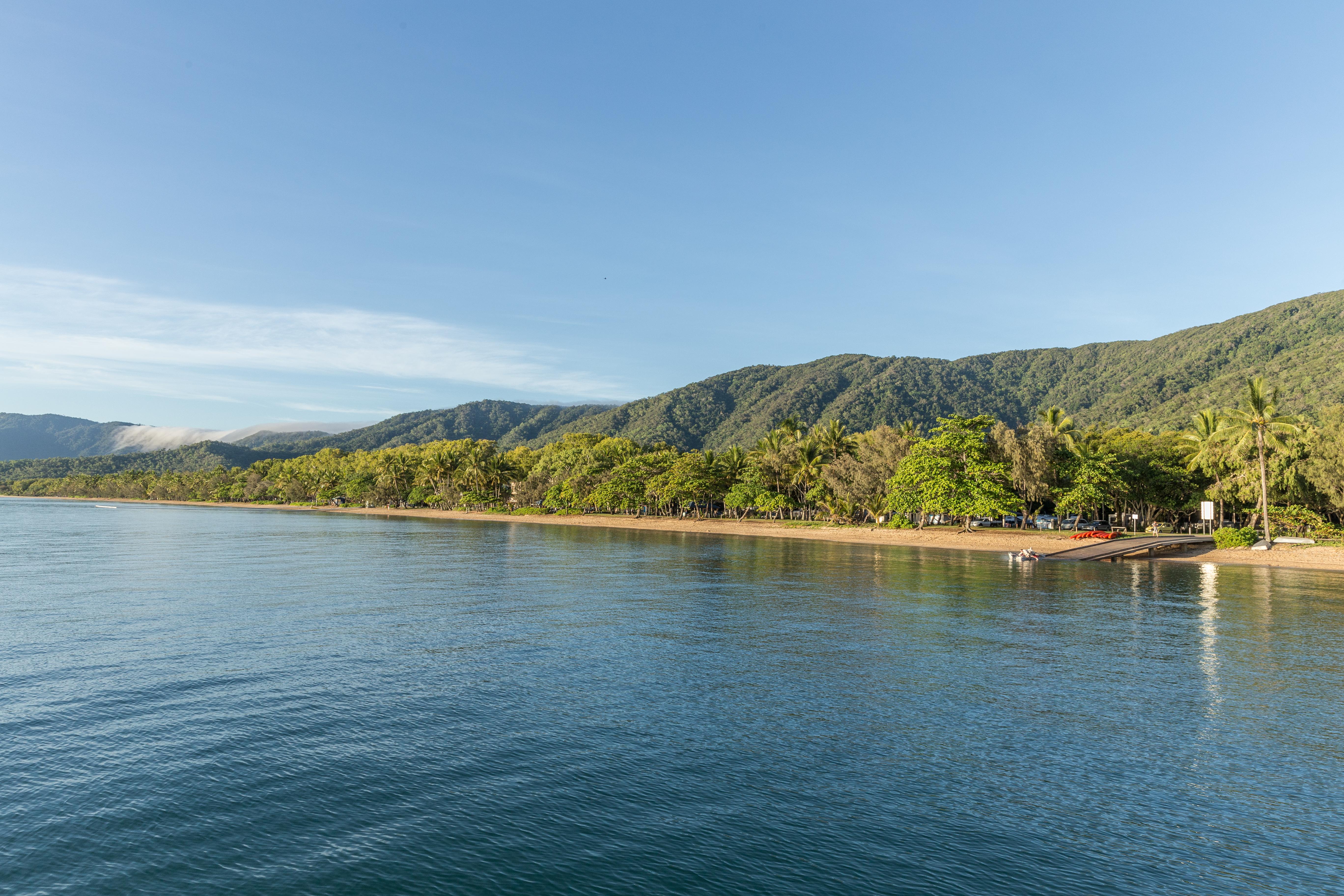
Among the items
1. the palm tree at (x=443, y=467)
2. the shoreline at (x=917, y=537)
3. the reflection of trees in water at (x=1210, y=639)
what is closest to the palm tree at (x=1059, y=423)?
the shoreline at (x=917, y=537)

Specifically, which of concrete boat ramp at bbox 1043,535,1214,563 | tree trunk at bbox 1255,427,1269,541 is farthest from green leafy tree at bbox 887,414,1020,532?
tree trunk at bbox 1255,427,1269,541

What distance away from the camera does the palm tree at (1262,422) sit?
7188 cm

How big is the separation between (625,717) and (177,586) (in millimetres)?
35414

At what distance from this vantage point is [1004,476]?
9450 cm

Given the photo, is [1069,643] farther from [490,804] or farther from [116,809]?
[116,809]

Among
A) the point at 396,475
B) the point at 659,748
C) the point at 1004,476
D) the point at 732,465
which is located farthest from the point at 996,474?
the point at 396,475

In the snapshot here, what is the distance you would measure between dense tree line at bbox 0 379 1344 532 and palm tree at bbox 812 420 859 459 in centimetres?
27

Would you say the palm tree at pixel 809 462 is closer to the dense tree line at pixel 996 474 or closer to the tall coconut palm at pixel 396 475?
the dense tree line at pixel 996 474

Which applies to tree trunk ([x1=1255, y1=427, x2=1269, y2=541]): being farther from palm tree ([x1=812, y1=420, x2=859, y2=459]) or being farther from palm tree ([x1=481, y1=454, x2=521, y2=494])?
palm tree ([x1=481, y1=454, x2=521, y2=494])

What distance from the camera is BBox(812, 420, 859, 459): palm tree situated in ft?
397

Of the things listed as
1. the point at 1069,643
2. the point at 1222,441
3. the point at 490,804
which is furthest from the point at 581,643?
the point at 1222,441

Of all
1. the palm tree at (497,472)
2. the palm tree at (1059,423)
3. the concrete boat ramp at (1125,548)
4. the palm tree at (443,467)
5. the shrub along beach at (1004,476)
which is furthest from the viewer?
the palm tree at (443,467)

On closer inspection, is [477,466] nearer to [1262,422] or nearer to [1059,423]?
[1059,423]

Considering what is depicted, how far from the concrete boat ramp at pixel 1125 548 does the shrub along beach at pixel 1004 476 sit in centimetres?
343
